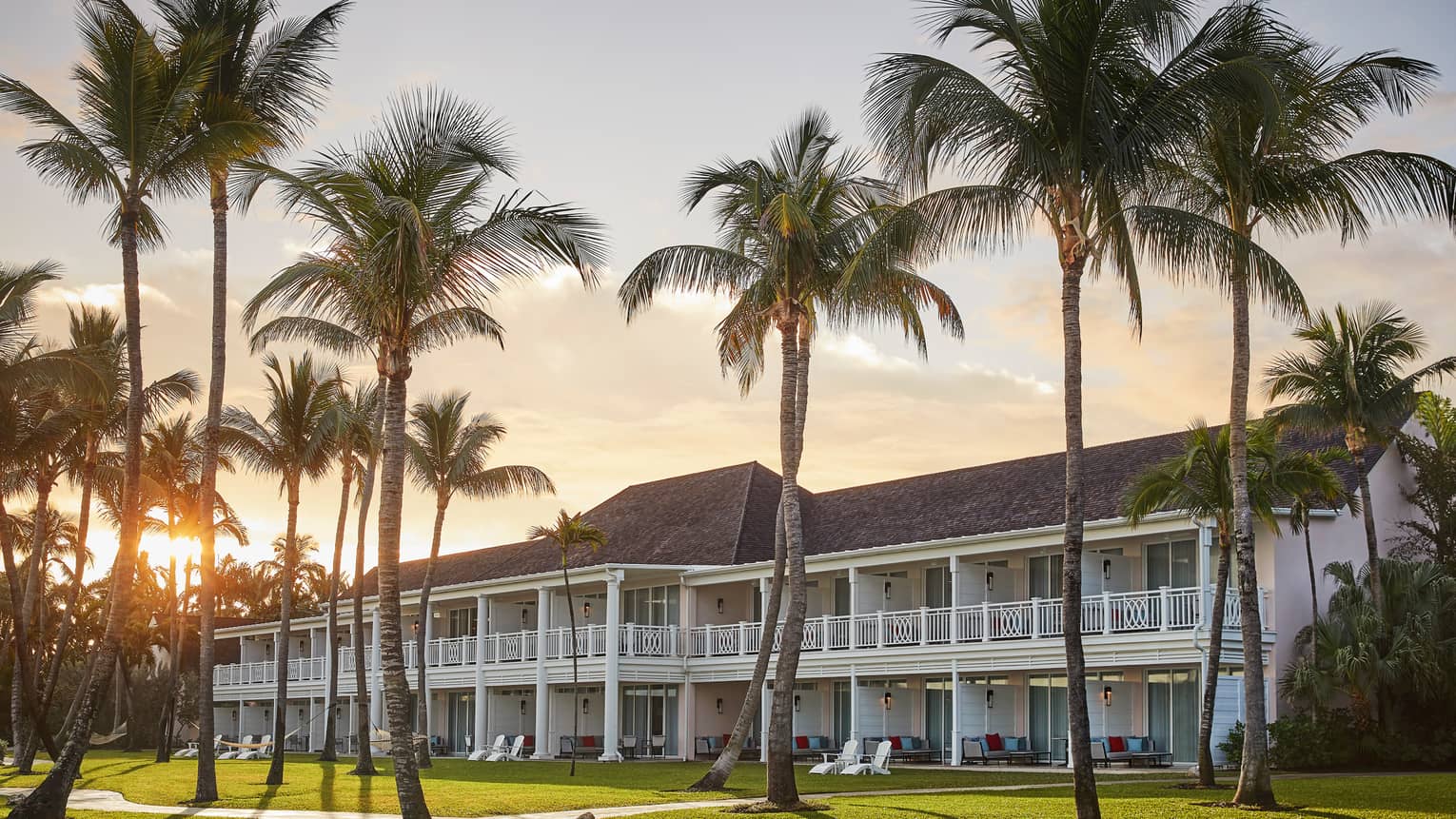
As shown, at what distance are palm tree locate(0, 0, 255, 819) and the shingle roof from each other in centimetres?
1873

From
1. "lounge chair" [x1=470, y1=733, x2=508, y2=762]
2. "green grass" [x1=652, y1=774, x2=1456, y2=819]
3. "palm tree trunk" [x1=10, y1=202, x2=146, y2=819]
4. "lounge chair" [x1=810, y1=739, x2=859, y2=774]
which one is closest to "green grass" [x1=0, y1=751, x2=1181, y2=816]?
"lounge chair" [x1=810, y1=739, x2=859, y2=774]

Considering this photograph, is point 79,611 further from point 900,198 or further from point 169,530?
point 900,198

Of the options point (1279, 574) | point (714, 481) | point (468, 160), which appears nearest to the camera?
point (468, 160)

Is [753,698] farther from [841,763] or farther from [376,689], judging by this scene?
[376,689]

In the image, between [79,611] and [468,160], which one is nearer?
[468,160]

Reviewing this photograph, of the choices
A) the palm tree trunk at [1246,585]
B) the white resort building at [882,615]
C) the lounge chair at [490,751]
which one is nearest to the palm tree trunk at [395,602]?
the palm tree trunk at [1246,585]

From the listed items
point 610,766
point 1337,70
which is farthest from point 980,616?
point 1337,70

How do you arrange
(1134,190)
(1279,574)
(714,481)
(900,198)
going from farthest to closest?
(714,481)
(1279,574)
(900,198)
(1134,190)

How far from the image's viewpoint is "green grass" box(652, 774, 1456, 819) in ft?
59.4

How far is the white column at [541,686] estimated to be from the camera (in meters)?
40.0

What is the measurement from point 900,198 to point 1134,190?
146 inches

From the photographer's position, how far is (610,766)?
112 ft

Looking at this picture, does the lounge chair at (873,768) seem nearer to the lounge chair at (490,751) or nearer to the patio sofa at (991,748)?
the patio sofa at (991,748)

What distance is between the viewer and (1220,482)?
23.6 m
